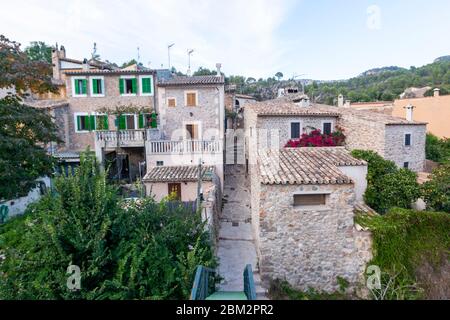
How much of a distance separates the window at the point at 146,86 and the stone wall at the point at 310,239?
13927 millimetres

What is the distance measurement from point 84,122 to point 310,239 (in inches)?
720

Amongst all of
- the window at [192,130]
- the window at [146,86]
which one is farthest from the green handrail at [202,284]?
the window at [146,86]

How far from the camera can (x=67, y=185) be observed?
6.02 m

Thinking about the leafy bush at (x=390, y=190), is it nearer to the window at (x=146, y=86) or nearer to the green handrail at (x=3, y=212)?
the window at (x=146, y=86)

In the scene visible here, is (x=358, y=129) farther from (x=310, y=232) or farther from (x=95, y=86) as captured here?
(x=95, y=86)

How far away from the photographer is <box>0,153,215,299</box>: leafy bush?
16.7ft

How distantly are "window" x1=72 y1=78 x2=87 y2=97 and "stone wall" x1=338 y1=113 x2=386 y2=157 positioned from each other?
61.1ft

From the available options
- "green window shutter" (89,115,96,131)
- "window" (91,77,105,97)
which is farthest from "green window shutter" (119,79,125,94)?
"green window shutter" (89,115,96,131)

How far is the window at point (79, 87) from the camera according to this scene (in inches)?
762

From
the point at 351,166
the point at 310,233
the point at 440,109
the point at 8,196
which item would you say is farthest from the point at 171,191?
the point at 440,109

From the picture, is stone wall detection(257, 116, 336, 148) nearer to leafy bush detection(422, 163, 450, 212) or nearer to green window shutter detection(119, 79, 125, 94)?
leafy bush detection(422, 163, 450, 212)

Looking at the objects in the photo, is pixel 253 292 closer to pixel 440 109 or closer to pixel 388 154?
pixel 388 154

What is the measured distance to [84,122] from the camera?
65.4 ft
